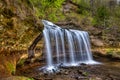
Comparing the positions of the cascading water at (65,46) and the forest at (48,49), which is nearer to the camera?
the forest at (48,49)

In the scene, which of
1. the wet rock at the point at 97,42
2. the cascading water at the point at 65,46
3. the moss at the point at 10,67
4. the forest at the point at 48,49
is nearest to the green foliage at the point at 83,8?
the forest at the point at 48,49

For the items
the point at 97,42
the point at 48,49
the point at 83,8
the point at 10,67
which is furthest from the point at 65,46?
the point at 83,8

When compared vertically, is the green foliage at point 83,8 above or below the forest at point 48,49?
above

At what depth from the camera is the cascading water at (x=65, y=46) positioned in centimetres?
2191

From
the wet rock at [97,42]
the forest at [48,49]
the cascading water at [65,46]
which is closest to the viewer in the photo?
the forest at [48,49]

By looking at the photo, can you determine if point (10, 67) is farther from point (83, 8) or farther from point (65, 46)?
point (83, 8)

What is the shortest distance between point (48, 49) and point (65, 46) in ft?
9.95

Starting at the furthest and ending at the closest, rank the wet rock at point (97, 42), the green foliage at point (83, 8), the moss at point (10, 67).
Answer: the green foliage at point (83, 8), the wet rock at point (97, 42), the moss at point (10, 67)

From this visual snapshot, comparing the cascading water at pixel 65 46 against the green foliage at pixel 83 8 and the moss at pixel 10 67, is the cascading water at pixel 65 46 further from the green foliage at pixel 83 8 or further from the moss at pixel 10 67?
the green foliage at pixel 83 8

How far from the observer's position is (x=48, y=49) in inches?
853

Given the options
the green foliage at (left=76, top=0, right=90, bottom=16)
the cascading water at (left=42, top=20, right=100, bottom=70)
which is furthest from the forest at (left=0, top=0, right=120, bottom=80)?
the green foliage at (left=76, top=0, right=90, bottom=16)

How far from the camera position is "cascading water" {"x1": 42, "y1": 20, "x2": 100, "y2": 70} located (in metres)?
21.9

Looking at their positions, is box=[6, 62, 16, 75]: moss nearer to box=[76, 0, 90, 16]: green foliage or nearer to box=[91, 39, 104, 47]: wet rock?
box=[91, 39, 104, 47]: wet rock

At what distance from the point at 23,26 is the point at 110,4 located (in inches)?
2091
